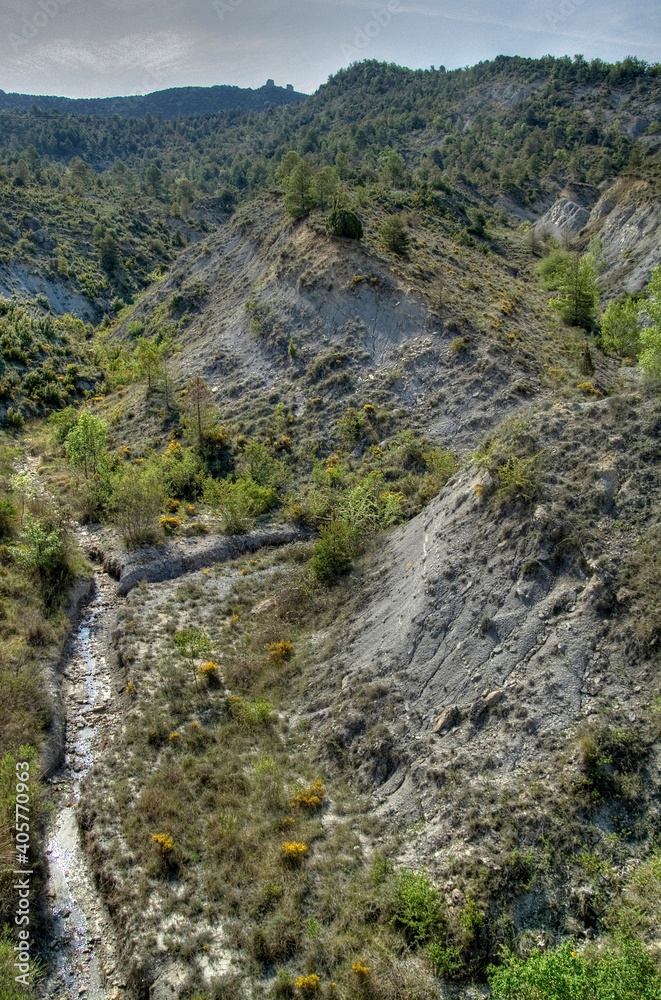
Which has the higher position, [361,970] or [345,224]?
[345,224]

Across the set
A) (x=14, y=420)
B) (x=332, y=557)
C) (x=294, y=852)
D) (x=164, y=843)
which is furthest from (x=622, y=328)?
(x=14, y=420)

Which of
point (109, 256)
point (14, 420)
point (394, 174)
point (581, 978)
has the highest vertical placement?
point (394, 174)

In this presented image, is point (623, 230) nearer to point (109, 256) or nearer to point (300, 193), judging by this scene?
point (300, 193)

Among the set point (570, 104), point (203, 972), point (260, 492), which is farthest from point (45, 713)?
point (570, 104)

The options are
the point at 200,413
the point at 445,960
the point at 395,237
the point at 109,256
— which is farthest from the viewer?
the point at 109,256

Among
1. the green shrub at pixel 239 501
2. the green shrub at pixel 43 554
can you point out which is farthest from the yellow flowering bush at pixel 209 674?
the green shrub at pixel 239 501

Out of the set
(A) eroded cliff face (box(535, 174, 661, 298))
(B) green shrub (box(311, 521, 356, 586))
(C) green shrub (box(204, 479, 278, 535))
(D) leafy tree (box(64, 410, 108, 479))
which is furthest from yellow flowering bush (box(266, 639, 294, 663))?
(A) eroded cliff face (box(535, 174, 661, 298))

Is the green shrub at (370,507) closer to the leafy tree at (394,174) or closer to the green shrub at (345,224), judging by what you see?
the green shrub at (345,224)
